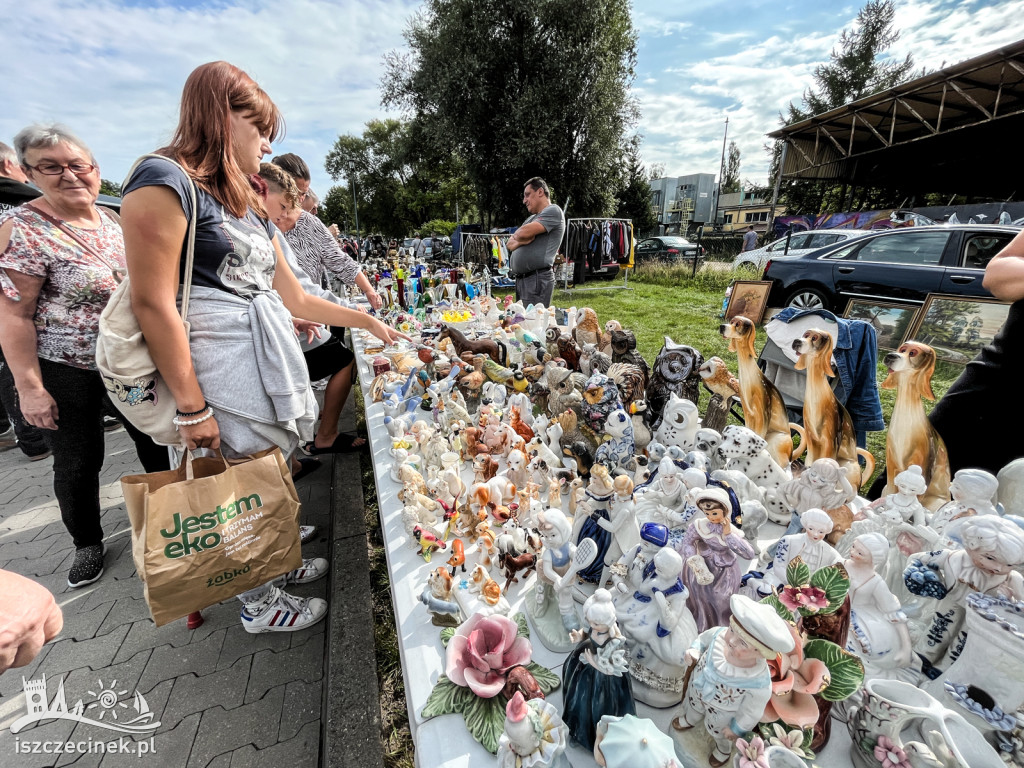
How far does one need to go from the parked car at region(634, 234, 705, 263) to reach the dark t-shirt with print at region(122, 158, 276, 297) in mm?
16587

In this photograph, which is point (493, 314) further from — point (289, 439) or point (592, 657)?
point (592, 657)

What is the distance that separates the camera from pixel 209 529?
4.58ft

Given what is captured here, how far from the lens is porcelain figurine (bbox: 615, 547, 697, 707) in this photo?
111 centimetres

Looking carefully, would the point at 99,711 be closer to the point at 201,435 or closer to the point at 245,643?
the point at 245,643

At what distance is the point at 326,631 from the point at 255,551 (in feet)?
2.98

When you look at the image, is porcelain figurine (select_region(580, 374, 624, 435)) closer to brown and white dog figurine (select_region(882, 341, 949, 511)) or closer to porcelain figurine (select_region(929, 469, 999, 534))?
brown and white dog figurine (select_region(882, 341, 949, 511))

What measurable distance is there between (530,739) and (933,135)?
48.7 feet

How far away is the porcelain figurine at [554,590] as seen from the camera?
1.36 metres

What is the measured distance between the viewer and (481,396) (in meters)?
2.94

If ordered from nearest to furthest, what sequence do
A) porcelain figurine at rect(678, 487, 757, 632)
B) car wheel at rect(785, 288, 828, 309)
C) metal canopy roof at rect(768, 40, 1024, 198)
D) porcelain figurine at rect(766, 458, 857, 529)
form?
porcelain figurine at rect(678, 487, 757, 632) < porcelain figurine at rect(766, 458, 857, 529) < car wheel at rect(785, 288, 828, 309) < metal canopy roof at rect(768, 40, 1024, 198)

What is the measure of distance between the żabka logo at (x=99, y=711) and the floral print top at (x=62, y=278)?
4.68 feet

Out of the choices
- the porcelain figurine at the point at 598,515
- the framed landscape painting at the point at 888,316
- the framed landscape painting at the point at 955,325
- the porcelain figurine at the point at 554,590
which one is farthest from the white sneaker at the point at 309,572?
the framed landscape painting at the point at 955,325

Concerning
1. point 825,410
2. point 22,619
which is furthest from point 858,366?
point 22,619

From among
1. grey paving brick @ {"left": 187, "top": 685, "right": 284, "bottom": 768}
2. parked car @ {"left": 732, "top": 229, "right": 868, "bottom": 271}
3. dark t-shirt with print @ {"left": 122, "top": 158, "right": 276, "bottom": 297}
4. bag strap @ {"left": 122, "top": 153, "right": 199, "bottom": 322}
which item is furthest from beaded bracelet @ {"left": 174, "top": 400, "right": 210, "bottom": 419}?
parked car @ {"left": 732, "top": 229, "right": 868, "bottom": 271}
